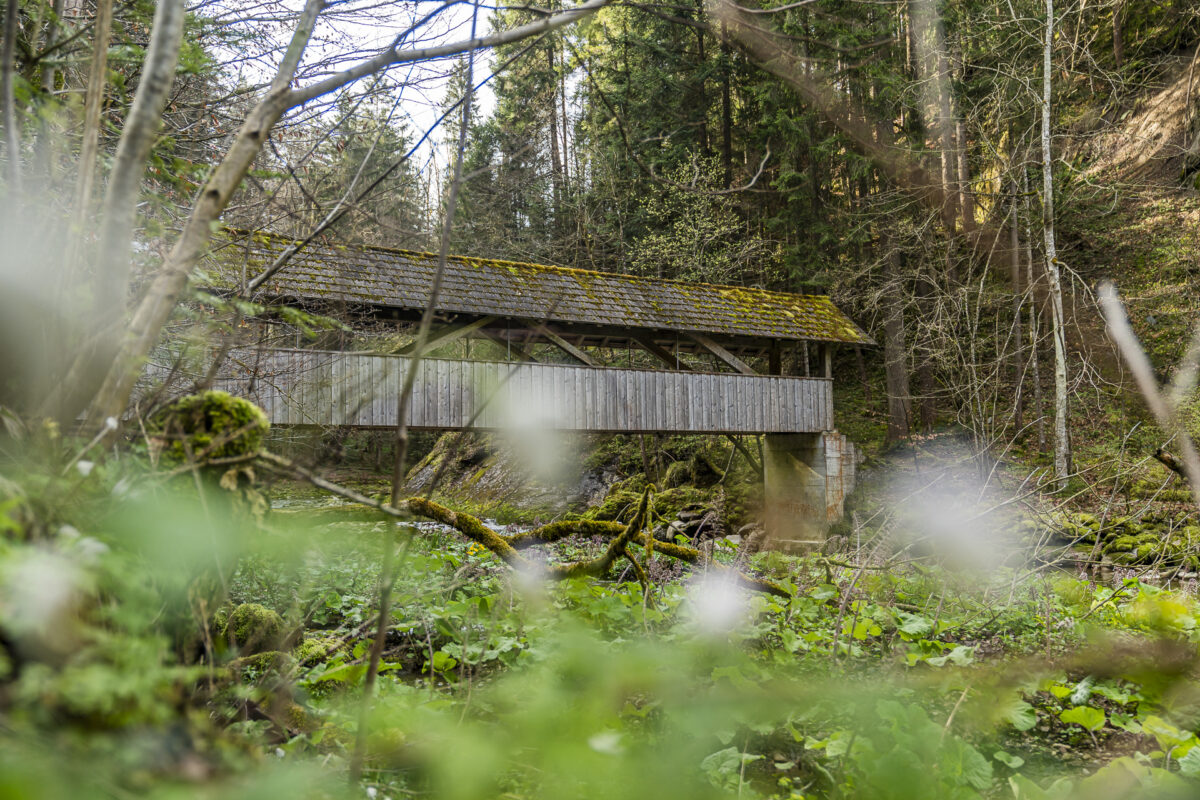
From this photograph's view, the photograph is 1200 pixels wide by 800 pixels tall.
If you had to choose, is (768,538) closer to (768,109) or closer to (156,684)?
(768,109)

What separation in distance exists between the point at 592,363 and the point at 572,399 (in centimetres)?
62

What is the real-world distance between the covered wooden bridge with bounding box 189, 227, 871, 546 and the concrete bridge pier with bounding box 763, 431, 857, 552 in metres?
0.03

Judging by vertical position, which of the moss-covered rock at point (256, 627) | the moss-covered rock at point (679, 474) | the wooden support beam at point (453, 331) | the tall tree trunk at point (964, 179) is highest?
the tall tree trunk at point (964, 179)

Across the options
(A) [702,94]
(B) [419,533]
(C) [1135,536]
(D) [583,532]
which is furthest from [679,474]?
(B) [419,533]

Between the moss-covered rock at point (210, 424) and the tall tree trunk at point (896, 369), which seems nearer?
the moss-covered rock at point (210, 424)

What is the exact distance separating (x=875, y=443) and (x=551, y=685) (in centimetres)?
1472

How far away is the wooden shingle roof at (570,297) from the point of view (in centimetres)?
813

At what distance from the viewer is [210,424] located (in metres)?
1.22

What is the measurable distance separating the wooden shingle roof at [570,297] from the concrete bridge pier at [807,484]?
77.0 inches

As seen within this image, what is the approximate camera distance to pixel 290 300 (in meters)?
6.97

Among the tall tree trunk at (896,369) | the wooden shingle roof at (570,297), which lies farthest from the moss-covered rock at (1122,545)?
the tall tree trunk at (896,369)

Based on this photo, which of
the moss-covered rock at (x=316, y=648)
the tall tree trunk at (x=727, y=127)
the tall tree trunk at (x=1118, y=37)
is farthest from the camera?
the tall tree trunk at (x=727, y=127)

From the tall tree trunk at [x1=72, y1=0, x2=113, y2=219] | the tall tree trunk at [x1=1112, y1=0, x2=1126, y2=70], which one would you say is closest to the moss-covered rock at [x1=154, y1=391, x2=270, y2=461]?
the tall tree trunk at [x1=72, y1=0, x2=113, y2=219]

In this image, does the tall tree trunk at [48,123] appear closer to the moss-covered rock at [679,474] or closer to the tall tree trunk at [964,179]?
the tall tree trunk at [964,179]
